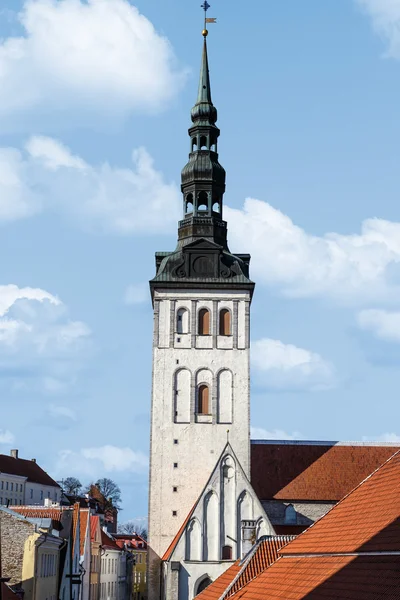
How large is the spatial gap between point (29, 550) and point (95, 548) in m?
25.9

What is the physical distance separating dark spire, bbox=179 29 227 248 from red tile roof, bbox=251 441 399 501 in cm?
1325

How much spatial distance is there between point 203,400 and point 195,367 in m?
1.97

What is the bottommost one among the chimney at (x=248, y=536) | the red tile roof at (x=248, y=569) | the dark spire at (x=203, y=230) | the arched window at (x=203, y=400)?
the red tile roof at (x=248, y=569)

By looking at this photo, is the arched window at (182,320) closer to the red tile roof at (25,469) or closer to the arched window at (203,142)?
the arched window at (203,142)

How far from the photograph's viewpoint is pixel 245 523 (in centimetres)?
3925

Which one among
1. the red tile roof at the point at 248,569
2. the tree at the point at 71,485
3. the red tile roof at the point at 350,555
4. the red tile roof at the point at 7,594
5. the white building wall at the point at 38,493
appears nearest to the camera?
the red tile roof at the point at 350,555

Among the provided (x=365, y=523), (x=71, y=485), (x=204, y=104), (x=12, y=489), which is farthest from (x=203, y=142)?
(x=71, y=485)

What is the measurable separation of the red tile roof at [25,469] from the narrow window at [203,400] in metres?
54.3

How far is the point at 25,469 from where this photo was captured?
10700 centimetres

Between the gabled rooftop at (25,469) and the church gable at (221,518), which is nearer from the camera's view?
the church gable at (221,518)

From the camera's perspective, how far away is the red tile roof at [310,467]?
52719mm

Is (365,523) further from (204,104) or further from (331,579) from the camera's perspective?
(204,104)

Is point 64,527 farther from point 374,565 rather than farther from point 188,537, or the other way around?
point 374,565

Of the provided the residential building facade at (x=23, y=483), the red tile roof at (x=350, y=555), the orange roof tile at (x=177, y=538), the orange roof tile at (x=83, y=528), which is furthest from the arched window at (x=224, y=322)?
the residential building facade at (x=23, y=483)
